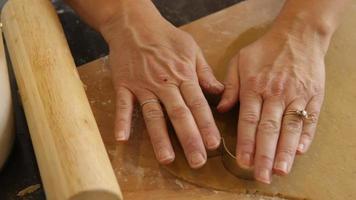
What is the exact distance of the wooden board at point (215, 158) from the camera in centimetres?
86

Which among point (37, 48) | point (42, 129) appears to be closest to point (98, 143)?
point (42, 129)

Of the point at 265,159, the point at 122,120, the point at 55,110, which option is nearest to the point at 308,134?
the point at 265,159

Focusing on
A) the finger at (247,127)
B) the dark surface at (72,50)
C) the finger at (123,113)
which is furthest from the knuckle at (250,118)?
the dark surface at (72,50)

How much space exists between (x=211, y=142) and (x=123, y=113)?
18 cm

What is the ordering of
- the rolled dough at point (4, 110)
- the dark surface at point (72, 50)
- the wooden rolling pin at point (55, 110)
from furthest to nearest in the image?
the dark surface at point (72, 50)
the rolled dough at point (4, 110)
the wooden rolling pin at point (55, 110)

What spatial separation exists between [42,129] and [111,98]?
0.30 meters

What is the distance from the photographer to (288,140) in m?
0.86

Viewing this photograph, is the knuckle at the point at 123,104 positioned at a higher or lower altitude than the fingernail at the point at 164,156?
Result: higher

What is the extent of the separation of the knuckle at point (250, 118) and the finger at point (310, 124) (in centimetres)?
10

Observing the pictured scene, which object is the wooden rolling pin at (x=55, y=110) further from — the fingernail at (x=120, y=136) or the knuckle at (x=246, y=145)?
the knuckle at (x=246, y=145)

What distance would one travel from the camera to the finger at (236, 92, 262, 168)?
0.84 meters

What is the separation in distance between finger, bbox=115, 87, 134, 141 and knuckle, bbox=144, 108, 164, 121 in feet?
0.12

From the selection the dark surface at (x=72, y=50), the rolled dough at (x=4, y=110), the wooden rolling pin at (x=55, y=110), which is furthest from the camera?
the dark surface at (x=72, y=50)

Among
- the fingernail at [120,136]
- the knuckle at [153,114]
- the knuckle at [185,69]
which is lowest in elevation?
the fingernail at [120,136]
